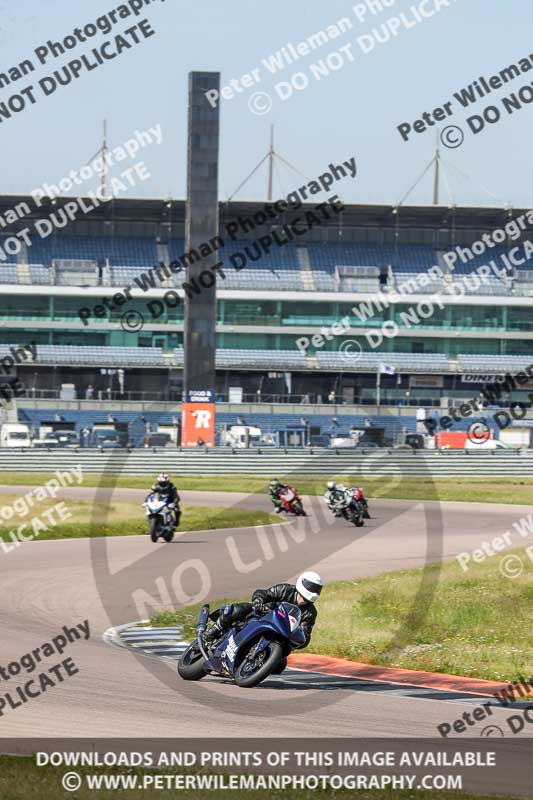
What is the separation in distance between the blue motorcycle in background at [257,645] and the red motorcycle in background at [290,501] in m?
22.7

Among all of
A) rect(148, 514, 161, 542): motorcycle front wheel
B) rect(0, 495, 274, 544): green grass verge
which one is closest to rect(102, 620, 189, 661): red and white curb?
rect(148, 514, 161, 542): motorcycle front wheel

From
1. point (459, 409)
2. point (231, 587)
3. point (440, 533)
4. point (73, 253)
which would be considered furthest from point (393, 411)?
point (231, 587)

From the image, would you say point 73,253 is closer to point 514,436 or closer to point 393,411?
point 393,411

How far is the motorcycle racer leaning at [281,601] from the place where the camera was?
11.9 m

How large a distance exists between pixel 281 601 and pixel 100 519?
762 inches

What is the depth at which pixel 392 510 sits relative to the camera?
123 ft

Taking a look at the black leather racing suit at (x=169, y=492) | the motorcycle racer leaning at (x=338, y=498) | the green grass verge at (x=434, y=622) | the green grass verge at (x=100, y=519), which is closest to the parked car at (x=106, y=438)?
the green grass verge at (x=100, y=519)

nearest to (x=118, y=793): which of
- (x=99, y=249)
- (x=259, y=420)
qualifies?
(x=259, y=420)

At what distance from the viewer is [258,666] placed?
38.5 feet

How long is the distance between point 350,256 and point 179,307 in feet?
41.2

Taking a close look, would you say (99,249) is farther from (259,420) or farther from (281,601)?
(281,601)

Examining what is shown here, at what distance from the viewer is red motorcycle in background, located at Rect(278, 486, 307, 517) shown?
114 ft

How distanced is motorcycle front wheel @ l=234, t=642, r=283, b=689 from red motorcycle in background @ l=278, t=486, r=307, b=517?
22930 mm

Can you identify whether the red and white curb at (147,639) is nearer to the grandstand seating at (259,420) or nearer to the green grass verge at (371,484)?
the green grass verge at (371,484)
